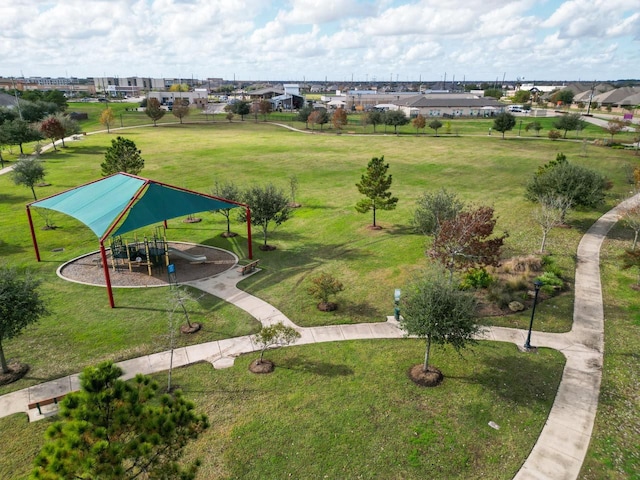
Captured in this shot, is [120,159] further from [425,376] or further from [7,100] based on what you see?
[7,100]

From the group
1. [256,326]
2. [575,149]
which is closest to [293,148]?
[575,149]

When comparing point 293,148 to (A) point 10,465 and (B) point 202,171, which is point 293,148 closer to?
(B) point 202,171

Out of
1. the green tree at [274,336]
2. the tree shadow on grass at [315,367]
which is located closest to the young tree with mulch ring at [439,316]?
the tree shadow on grass at [315,367]

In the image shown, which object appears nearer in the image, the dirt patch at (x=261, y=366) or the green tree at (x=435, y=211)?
the dirt patch at (x=261, y=366)

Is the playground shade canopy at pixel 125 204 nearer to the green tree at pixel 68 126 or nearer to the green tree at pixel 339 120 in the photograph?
the green tree at pixel 68 126

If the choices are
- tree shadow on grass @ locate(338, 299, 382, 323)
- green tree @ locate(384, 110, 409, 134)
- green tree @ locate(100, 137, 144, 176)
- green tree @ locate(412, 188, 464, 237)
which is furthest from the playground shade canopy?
green tree @ locate(384, 110, 409, 134)
